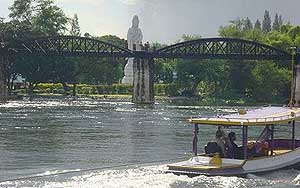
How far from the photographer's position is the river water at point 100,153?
32.8 metres

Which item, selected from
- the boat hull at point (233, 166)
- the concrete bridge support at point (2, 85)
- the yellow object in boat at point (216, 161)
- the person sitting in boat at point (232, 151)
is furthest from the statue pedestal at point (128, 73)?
the yellow object in boat at point (216, 161)

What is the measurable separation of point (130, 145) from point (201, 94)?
4803 inches

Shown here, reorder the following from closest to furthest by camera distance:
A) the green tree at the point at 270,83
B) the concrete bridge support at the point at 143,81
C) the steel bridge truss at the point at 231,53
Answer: the steel bridge truss at the point at 231,53 < the concrete bridge support at the point at 143,81 < the green tree at the point at 270,83

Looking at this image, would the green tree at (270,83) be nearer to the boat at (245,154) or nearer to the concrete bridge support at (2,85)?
the concrete bridge support at (2,85)

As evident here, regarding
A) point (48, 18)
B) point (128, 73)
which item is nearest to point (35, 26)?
point (48, 18)

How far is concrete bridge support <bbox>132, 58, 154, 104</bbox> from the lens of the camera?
146 metres

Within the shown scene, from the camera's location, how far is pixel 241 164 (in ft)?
113

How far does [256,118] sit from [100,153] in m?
12.8

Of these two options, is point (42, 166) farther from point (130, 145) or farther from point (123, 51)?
point (123, 51)

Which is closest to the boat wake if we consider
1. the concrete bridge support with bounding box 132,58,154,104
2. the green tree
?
the concrete bridge support with bounding box 132,58,154,104

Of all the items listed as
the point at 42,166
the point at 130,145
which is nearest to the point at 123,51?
the point at 130,145

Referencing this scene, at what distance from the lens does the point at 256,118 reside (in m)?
36.9

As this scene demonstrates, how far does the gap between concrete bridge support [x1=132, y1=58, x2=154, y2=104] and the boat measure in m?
105

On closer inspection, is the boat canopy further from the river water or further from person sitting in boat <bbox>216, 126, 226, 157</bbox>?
the river water
